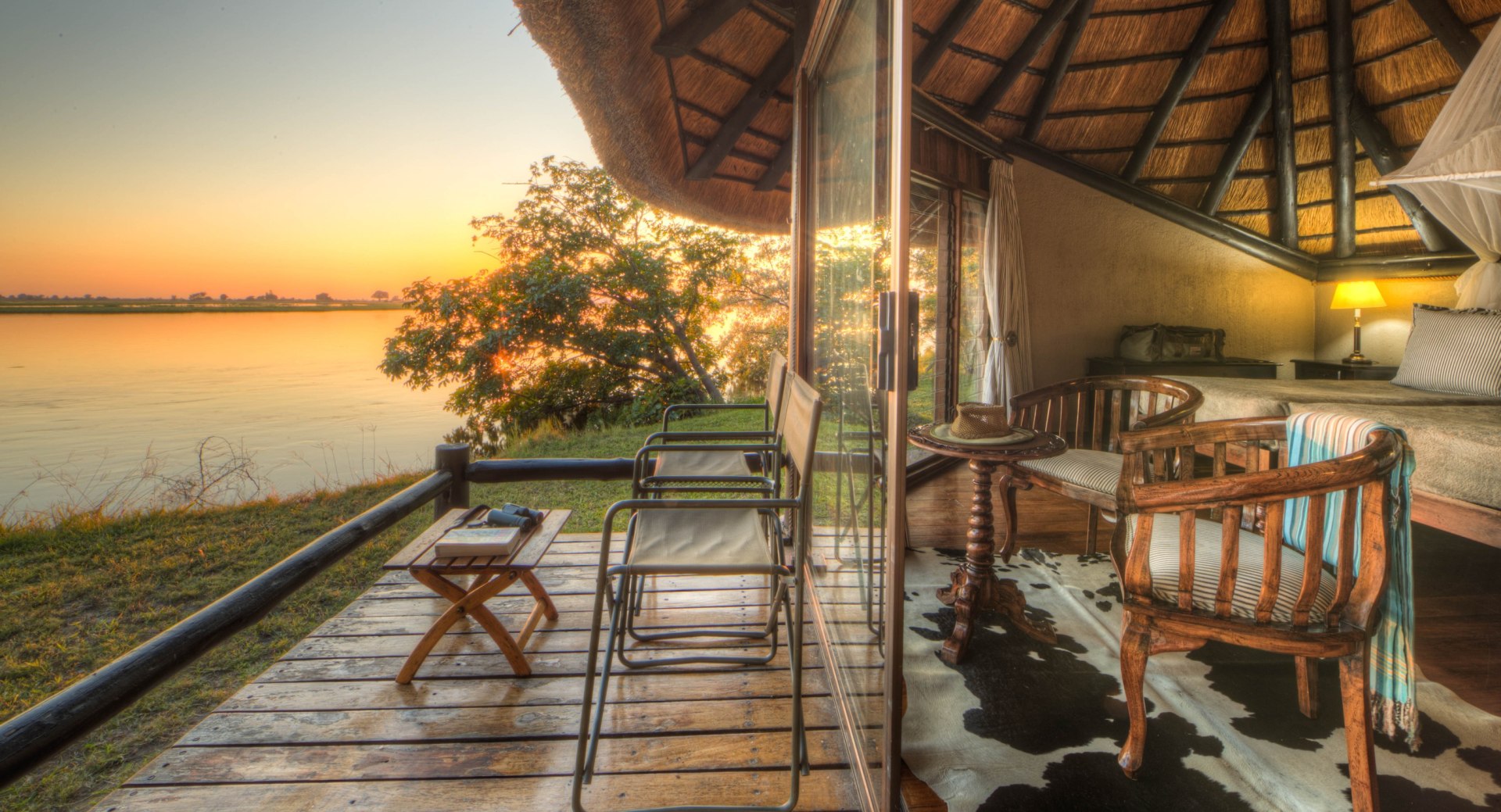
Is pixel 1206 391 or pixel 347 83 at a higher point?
pixel 347 83

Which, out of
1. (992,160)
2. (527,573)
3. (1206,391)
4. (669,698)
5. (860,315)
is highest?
(992,160)

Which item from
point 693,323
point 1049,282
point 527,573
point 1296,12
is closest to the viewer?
point 527,573

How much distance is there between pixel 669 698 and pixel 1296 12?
238 inches

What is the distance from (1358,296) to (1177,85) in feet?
7.20

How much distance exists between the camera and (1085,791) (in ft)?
4.78

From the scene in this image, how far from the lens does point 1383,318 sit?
5266mm

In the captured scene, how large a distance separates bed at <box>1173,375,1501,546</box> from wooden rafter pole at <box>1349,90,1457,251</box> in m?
2.66

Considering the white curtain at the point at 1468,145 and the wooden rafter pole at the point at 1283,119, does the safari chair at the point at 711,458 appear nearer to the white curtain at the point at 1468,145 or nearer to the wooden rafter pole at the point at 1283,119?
the white curtain at the point at 1468,145

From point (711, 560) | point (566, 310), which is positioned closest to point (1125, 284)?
point (711, 560)

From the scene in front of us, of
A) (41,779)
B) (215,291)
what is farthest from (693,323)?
(215,291)

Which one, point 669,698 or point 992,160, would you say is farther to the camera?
point 992,160

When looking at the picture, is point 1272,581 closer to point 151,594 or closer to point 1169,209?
point 1169,209

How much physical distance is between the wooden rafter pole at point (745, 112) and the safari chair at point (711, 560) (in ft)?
5.74

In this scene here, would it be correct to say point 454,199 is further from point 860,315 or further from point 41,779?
point 860,315
